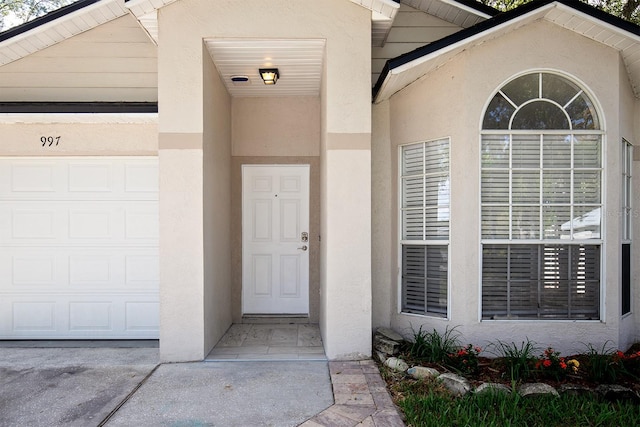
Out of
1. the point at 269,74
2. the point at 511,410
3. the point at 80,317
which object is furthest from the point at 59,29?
the point at 511,410

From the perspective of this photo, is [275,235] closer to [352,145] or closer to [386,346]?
[352,145]

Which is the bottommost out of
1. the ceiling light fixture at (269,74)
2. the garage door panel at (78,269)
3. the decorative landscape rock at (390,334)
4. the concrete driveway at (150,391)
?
the concrete driveway at (150,391)

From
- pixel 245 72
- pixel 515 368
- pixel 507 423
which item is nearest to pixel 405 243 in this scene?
pixel 515 368

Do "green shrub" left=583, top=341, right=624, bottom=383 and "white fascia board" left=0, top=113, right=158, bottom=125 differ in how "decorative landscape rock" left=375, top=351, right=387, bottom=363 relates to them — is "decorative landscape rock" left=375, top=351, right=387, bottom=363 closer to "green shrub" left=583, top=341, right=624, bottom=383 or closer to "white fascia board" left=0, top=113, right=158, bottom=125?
"green shrub" left=583, top=341, right=624, bottom=383

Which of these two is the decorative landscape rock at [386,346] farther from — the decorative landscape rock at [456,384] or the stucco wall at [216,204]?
the stucco wall at [216,204]

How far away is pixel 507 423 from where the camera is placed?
3.38 m

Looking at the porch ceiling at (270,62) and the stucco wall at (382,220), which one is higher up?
the porch ceiling at (270,62)

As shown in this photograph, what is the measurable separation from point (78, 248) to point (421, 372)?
187 inches

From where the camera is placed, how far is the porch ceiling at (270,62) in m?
4.96

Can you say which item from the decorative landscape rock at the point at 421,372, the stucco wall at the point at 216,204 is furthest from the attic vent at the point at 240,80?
the decorative landscape rock at the point at 421,372

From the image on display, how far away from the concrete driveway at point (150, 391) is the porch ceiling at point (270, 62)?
11.9 ft

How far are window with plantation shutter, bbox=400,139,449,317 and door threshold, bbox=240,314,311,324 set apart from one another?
5.71 ft

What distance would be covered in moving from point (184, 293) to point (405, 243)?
9.05 ft

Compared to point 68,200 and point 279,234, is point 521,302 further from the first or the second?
point 68,200
